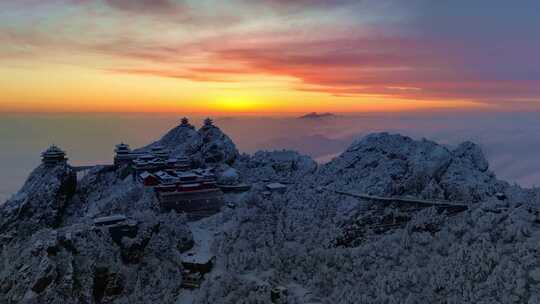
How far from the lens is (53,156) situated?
261 feet

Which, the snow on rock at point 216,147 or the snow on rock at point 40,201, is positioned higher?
the snow on rock at point 216,147

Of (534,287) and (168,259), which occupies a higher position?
(534,287)

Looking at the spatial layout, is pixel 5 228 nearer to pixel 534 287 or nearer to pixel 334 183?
pixel 334 183

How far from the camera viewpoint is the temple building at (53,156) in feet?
260

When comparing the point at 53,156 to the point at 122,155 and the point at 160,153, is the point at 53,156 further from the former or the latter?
the point at 160,153

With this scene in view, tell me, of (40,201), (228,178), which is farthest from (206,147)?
(40,201)

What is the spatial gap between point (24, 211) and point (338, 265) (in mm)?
50360

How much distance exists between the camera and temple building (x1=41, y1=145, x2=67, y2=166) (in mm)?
79312

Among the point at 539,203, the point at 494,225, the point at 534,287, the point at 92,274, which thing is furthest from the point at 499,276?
the point at 92,274

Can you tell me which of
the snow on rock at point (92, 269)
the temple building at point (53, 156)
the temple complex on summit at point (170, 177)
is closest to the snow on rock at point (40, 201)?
the temple building at point (53, 156)

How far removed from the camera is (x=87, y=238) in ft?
172

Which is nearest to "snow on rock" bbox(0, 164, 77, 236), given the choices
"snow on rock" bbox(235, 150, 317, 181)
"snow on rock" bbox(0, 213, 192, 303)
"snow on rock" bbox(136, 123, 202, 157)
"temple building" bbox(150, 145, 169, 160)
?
"snow on rock" bbox(0, 213, 192, 303)

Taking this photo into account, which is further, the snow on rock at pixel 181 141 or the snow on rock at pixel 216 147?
the snow on rock at pixel 181 141

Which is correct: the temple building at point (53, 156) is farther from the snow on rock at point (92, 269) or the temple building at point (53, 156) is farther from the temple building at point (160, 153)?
the snow on rock at point (92, 269)
